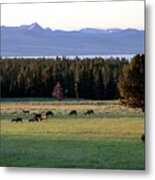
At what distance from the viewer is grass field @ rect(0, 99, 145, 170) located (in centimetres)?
239

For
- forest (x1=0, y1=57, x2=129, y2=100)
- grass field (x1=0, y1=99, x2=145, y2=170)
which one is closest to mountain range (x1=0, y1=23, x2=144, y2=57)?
forest (x1=0, y1=57, x2=129, y2=100)

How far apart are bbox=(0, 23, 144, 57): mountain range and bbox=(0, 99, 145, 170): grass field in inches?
7.8

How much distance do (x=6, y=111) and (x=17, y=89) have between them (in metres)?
0.10

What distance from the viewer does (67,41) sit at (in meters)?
2.44

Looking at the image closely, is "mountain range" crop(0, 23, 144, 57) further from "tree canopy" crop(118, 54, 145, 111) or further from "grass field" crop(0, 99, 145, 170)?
"grass field" crop(0, 99, 145, 170)

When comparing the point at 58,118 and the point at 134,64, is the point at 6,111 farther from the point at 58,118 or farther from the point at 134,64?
the point at 134,64

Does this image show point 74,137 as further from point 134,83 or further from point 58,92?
point 134,83

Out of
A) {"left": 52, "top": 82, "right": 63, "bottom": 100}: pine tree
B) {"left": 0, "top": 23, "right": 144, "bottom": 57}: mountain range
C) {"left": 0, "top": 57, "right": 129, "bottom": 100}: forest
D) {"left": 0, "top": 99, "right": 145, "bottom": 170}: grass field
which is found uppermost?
{"left": 0, "top": 23, "right": 144, "bottom": 57}: mountain range

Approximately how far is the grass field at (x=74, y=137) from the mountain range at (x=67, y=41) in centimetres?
20

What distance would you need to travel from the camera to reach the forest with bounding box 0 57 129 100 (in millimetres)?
2412

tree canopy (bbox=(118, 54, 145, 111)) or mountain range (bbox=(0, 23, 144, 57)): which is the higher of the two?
mountain range (bbox=(0, 23, 144, 57))

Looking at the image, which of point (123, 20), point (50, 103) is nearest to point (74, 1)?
point (123, 20)

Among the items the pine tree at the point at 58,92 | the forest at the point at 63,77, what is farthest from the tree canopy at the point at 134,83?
the pine tree at the point at 58,92

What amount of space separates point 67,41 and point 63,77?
5.6 inches
